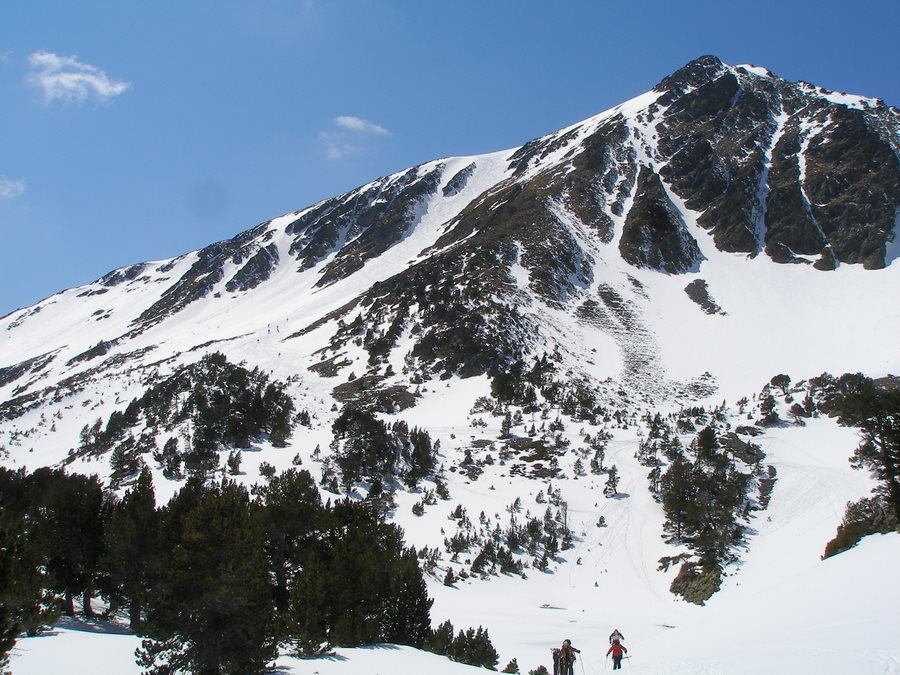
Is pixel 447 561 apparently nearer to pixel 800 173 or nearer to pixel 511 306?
pixel 511 306

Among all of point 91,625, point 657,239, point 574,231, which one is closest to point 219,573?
point 91,625

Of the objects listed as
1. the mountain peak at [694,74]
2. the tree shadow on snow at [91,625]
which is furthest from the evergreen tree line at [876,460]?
the mountain peak at [694,74]

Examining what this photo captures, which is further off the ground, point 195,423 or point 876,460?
point 195,423

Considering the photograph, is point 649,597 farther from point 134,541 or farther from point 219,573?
point 134,541

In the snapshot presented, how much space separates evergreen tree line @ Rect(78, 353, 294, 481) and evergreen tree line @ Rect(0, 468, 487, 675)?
14841 mm

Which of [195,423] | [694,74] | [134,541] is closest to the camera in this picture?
[134,541]

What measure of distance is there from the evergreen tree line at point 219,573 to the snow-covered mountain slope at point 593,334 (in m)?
1.72

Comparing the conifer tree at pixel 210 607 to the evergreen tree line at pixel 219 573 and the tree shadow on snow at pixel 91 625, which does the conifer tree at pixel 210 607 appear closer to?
the evergreen tree line at pixel 219 573

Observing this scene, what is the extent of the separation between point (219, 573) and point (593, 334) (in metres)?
69.2

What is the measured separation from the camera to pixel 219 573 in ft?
42.1

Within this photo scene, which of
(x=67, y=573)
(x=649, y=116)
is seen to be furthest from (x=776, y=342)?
(x=649, y=116)

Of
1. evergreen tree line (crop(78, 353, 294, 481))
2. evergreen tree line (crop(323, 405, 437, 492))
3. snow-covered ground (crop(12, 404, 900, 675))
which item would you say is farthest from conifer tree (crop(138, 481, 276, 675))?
evergreen tree line (crop(78, 353, 294, 481))

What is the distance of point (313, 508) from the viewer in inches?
731

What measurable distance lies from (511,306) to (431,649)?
5880cm
